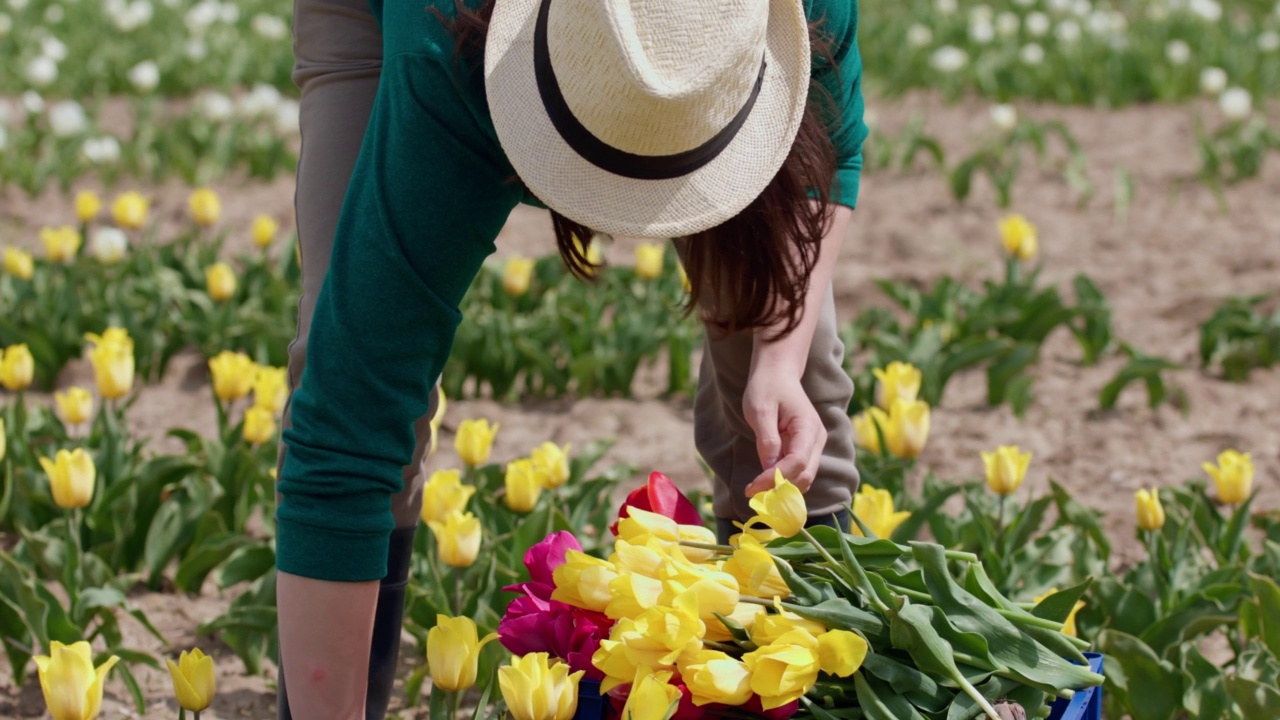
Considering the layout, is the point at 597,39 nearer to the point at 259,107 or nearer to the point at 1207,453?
the point at 1207,453

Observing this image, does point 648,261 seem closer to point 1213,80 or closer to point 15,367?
point 15,367

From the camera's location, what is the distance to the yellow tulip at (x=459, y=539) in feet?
7.31

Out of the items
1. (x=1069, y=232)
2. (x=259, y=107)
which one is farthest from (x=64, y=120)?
(x=1069, y=232)

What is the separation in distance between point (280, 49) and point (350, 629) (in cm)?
641

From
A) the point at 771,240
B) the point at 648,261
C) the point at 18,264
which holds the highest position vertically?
the point at 771,240

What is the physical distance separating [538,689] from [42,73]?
5757 mm

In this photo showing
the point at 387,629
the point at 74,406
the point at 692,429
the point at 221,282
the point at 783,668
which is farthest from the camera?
the point at 221,282

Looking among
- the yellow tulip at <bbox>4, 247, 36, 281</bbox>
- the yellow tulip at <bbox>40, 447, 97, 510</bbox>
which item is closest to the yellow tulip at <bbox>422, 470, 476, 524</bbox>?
the yellow tulip at <bbox>40, 447, 97, 510</bbox>

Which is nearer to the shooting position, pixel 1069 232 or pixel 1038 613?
pixel 1038 613

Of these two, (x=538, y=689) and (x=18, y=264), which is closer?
(x=538, y=689)

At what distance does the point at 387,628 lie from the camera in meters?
2.04

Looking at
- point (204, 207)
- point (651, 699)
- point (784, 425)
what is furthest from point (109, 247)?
point (651, 699)

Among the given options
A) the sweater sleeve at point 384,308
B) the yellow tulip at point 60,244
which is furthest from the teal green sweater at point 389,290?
the yellow tulip at point 60,244

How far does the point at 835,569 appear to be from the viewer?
1637 millimetres
